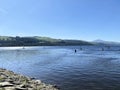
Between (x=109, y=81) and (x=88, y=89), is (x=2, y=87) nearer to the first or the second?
(x=88, y=89)

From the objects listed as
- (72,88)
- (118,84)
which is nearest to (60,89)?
(72,88)

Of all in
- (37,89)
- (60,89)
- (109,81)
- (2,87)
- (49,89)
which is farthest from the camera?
(109,81)

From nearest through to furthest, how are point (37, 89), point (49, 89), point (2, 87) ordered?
1. point (2, 87)
2. point (37, 89)
3. point (49, 89)

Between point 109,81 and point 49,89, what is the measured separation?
13247 millimetres

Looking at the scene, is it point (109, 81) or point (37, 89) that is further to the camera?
point (109, 81)

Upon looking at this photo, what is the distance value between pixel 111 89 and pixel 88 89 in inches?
137

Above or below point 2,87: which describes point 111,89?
below

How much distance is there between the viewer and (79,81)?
38062 mm

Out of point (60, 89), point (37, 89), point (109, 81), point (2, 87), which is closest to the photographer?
point (2, 87)

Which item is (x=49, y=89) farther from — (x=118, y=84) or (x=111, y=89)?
(x=118, y=84)

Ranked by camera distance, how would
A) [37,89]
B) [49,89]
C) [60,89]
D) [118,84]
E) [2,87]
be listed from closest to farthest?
[2,87]
[37,89]
[49,89]
[60,89]
[118,84]

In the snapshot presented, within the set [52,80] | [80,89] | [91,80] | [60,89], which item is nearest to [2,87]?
[60,89]

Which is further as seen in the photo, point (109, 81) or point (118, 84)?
point (109, 81)

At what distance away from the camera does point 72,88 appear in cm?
3306
